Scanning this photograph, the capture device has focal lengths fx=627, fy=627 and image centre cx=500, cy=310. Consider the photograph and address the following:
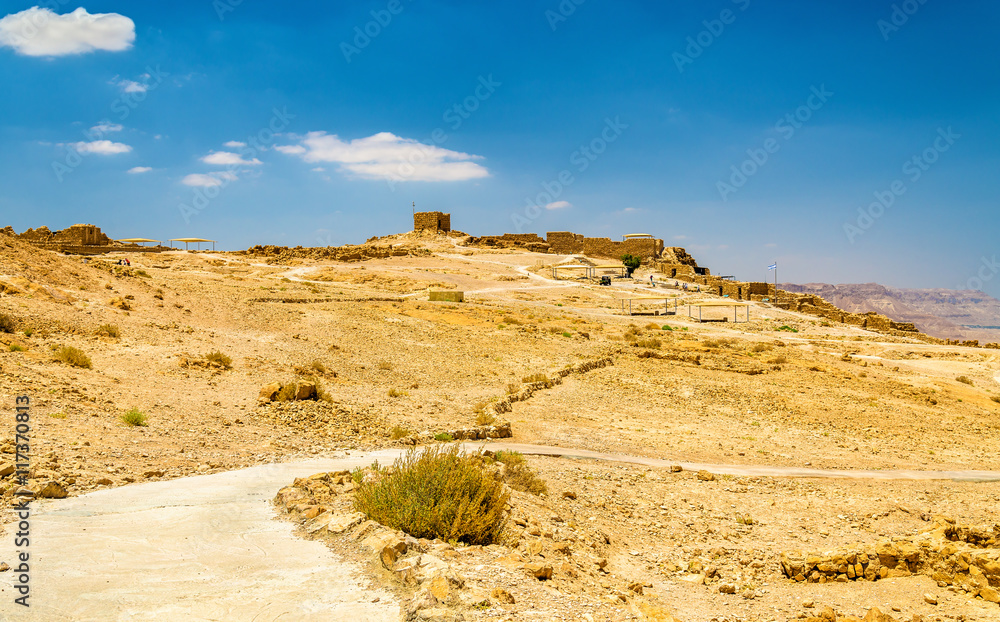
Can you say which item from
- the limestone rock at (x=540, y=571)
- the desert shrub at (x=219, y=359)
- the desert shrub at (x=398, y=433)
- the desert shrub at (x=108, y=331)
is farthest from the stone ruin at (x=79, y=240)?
the limestone rock at (x=540, y=571)

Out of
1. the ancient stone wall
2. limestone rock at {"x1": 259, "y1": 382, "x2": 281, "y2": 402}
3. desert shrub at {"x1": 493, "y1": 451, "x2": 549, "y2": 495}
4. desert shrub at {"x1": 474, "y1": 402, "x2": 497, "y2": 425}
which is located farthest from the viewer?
the ancient stone wall

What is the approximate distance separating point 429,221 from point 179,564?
7291 centimetres

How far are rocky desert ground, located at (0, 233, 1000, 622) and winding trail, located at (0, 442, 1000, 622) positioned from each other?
1.09ft

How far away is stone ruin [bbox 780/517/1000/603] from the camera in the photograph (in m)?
6.50

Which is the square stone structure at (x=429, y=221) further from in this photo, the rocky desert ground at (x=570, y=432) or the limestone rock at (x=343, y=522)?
the limestone rock at (x=343, y=522)

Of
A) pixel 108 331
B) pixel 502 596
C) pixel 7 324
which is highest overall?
pixel 7 324

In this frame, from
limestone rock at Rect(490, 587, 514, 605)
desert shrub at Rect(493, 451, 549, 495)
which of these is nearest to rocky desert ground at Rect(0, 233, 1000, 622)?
limestone rock at Rect(490, 587, 514, 605)

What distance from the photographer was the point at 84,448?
8461mm

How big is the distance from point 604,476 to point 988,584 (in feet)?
17.6

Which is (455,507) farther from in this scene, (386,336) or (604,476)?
(386,336)

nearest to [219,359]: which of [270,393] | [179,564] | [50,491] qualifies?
[270,393]

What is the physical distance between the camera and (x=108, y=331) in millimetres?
16750

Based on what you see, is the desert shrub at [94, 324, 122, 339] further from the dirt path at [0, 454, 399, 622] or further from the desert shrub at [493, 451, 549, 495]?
the desert shrub at [493, 451, 549, 495]

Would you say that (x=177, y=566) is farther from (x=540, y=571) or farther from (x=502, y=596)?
(x=540, y=571)
